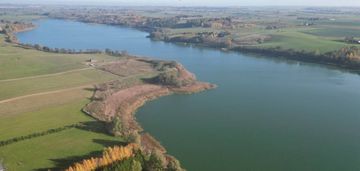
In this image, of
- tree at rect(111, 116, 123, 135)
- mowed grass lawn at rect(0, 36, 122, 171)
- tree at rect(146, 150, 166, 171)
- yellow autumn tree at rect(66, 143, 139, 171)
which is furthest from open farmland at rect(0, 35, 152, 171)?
tree at rect(146, 150, 166, 171)

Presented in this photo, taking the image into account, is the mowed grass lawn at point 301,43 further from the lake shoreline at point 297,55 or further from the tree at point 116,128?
the tree at point 116,128

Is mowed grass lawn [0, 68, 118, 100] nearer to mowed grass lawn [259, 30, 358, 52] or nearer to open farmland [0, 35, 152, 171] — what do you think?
open farmland [0, 35, 152, 171]

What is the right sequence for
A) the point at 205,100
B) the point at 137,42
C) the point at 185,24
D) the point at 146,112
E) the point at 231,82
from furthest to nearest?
the point at 185,24 → the point at 137,42 → the point at 231,82 → the point at 205,100 → the point at 146,112

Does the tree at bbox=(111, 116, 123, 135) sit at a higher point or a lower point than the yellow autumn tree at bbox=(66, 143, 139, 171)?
lower

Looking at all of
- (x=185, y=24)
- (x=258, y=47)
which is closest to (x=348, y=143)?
(x=258, y=47)

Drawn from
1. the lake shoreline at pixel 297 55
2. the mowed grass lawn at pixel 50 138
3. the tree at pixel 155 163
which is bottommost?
the lake shoreline at pixel 297 55

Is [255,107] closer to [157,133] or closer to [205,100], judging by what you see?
[205,100]

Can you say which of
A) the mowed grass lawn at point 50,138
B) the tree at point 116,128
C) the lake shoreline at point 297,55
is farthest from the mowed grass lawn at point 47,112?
the lake shoreline at point 297,55
